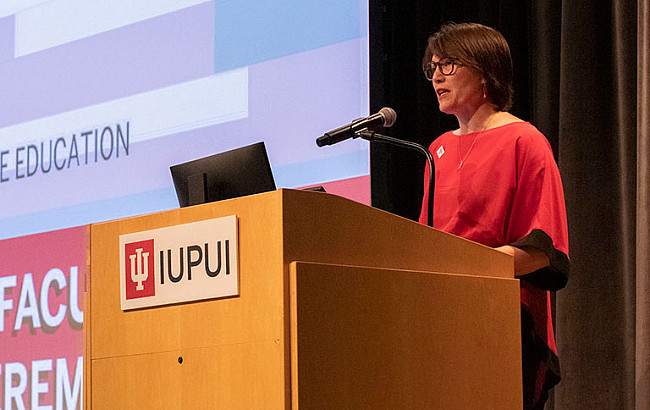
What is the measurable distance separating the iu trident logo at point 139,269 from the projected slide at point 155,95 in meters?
A: 1.43

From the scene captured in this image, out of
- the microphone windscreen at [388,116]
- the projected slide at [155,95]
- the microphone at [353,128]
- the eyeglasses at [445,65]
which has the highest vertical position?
the projected slide at [155,95]

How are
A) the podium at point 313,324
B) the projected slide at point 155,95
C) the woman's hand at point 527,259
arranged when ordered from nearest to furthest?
1. the podium at point 313,324
2. the woman's hand at point 527,259
3. the projected slide at point 155,95

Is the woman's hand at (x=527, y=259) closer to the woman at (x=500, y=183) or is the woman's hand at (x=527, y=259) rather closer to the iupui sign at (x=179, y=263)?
the woman at (x=500, y=183)

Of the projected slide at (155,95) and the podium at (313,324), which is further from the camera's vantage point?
the projected slide at (155,95)

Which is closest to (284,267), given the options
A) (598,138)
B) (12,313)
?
(598,138)

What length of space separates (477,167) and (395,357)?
70 centimetres

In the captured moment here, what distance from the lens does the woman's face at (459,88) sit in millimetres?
1966

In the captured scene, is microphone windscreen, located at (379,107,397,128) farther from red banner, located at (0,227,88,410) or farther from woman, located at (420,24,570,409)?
red banner, located at (0,227,88,410)

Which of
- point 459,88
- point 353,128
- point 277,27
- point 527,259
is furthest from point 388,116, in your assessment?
point 277,27

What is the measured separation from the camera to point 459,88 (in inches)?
77.4

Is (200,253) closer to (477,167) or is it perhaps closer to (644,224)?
(477,167)

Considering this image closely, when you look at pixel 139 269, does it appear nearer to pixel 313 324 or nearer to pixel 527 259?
pixel 313 324

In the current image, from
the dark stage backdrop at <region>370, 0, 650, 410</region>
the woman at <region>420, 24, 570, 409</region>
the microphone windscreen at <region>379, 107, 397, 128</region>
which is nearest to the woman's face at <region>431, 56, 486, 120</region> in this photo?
the woman at <region>420, 24, 570, 409</region>

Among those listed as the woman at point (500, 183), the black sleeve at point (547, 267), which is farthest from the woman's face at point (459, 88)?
the black sleeve at point (547, 267)
